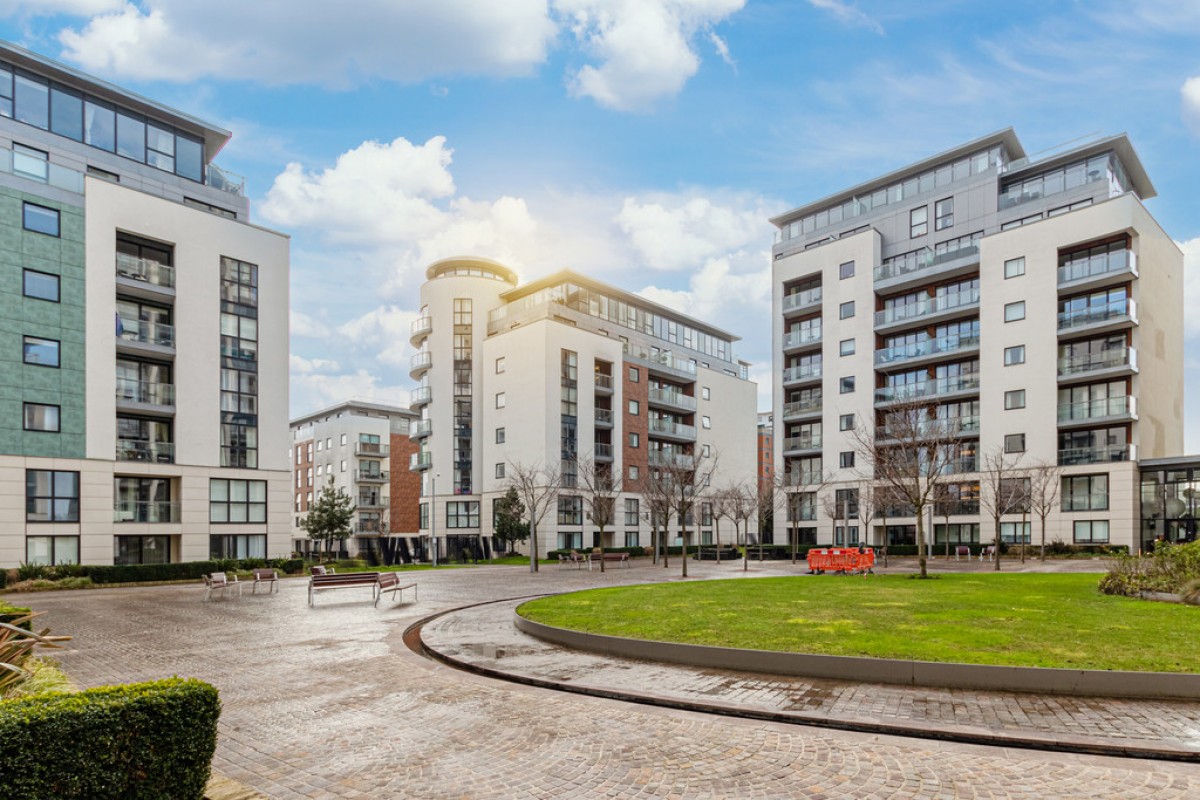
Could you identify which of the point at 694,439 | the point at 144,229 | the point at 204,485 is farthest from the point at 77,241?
the point at 694,439

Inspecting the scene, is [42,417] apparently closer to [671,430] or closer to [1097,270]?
[671,430]

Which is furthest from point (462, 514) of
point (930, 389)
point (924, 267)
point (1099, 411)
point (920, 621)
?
point (920, 621)

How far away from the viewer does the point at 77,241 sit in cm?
3369

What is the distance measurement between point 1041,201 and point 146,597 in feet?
174

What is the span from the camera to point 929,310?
166 ft

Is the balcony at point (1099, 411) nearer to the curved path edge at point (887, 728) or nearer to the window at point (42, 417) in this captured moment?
the curved path edge at point (887, 728)

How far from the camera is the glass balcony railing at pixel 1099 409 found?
136 feet

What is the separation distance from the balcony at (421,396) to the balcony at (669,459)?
19290 mm

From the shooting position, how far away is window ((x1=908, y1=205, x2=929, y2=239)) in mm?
53375

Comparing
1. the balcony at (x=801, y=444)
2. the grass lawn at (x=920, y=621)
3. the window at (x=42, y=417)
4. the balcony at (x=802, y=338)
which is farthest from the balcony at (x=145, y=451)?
the balcony at (x=802, y=338)

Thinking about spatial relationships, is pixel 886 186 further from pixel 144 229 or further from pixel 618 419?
pixel 144 229

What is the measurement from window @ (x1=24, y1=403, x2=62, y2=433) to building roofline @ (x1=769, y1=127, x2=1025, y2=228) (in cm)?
5159

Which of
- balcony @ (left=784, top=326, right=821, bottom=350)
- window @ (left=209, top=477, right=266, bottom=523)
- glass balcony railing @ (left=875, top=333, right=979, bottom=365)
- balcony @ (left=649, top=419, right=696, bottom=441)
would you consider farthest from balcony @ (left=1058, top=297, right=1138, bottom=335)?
window @ (left=209, top=477, right=266, bottom=523)

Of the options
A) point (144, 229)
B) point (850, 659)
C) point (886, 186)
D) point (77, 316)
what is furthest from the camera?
point (886, 186)
